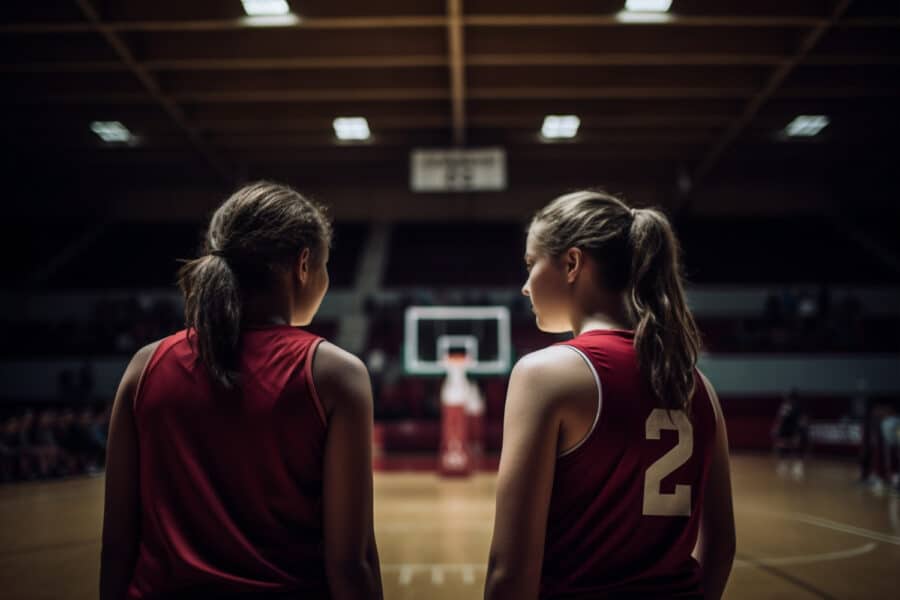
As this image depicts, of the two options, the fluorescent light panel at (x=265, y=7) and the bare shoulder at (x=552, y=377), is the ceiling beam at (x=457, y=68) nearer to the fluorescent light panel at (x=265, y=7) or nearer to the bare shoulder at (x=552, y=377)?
the fluorescent light panel at (x=265, y=7)

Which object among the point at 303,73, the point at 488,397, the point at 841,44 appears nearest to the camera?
the point at 841,44

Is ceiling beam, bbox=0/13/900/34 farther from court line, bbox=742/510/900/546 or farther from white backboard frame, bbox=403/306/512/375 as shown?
court line, bbox=742/510/900/546

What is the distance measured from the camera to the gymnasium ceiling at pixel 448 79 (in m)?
10.4

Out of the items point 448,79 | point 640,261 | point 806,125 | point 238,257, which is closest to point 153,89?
point 448,79

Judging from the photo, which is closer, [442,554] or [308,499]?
[308,499]

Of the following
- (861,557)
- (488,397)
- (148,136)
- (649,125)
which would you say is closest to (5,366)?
(148,136)

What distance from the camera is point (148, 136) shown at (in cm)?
1518

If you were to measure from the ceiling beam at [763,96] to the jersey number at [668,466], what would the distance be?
36.5 feet

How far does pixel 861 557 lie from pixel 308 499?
4907 mm

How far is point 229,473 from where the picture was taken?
128 cm

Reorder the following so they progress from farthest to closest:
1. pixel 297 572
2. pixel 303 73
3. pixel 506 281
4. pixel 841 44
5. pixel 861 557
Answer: pixel 506 281, pixel 303 73, pixel 841 44, pixel 861 557, pixel 297 572

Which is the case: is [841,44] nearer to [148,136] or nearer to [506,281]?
[506,281]

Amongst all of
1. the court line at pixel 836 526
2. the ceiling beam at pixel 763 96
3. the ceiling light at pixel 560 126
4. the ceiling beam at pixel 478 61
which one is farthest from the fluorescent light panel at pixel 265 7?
the court line at pixel 836 526

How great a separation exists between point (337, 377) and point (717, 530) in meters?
0.92
